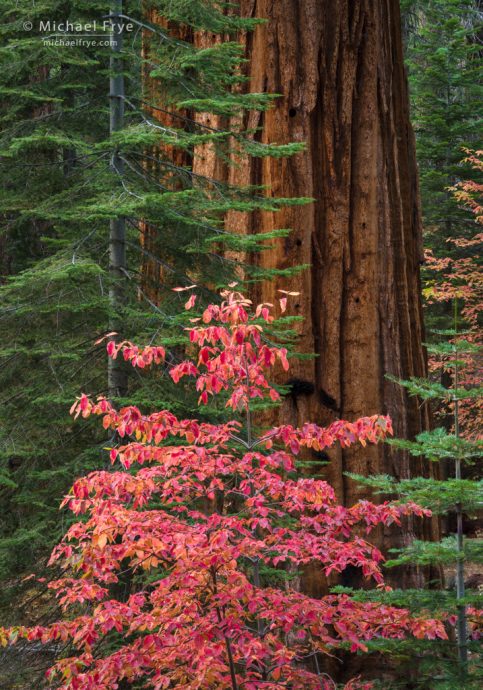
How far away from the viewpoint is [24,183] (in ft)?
19.8

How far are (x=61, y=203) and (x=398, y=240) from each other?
7.52 feet

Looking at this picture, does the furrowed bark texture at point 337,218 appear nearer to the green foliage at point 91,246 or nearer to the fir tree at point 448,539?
the green foliage at point 91,246

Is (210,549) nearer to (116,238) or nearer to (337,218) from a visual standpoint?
(116,238)

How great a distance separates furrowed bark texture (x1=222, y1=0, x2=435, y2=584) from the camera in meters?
5.88

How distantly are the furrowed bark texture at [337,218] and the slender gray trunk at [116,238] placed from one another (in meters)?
1.03

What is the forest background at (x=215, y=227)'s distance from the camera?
513cm

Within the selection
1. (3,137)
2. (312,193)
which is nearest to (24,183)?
(3,137)

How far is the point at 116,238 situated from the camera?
5309 mm

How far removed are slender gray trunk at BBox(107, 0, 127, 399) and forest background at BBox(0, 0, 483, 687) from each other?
13 millimetres

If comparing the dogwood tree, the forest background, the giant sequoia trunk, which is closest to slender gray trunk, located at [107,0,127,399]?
the forest background

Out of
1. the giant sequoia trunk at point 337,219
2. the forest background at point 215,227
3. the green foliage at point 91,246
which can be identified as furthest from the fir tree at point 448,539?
the giant sequoia trunk at point 337,219

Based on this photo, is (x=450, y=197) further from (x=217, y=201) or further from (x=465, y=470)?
(x=217, y=201)

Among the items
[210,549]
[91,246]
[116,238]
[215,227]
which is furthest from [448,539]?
[91,246]

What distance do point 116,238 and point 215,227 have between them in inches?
22.8
